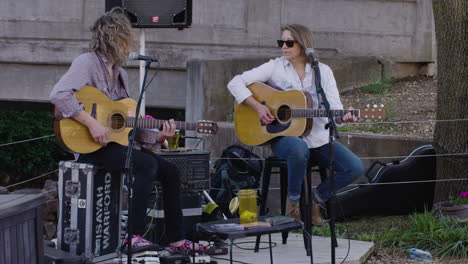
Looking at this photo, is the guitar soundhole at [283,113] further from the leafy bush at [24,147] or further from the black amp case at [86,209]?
the leafy bush at [24,147]

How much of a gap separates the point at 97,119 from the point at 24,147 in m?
10.2

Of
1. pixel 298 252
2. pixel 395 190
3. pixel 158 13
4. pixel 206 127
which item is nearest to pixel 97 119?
pixel 206 127

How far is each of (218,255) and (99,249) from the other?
916 millimetres

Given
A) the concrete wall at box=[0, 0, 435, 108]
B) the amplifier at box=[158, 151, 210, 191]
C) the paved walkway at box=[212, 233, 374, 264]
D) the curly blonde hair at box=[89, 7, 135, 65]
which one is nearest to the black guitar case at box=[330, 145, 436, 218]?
the paved walkway at box=[212, 233, 374, 264]

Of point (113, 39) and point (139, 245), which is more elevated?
point (113, 39)

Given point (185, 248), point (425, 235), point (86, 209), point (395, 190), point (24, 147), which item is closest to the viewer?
point (86, 209)

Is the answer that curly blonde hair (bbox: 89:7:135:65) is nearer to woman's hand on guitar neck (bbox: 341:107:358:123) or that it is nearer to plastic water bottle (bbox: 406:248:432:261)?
woman's hand on guitar neck (bbox: 341:107:358:123)

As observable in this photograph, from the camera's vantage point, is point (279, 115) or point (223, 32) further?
point (223, 32)

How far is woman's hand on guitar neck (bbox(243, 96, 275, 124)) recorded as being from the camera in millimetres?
5949

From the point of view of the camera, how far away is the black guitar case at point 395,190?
7.38 meters

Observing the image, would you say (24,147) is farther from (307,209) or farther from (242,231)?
(242,231)

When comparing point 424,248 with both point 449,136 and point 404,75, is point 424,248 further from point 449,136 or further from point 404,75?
point 404,75

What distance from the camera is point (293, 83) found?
605cm

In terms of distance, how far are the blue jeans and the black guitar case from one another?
140 cm
